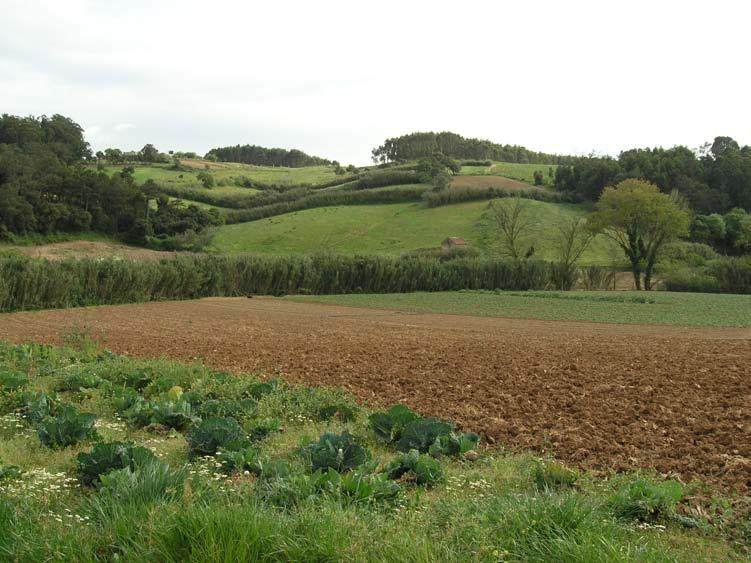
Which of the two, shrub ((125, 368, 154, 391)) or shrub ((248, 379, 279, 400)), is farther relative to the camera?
shrub ((125, 368, 154, 391))

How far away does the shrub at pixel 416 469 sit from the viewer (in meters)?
5.80

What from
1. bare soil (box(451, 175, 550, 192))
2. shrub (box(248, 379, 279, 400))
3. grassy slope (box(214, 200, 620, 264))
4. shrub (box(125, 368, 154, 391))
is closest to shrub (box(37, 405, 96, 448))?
shrub (box(248, 379, 279, 400))

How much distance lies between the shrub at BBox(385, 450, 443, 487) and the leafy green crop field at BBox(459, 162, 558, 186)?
309ft

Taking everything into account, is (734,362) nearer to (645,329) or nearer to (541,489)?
(541,489)

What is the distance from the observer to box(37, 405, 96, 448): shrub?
7.00 m

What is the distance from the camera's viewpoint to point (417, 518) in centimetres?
459

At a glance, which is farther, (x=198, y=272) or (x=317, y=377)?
(x=198, y=272)

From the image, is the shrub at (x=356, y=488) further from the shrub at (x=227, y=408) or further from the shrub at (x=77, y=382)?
the shrub at (x=77, y=382)

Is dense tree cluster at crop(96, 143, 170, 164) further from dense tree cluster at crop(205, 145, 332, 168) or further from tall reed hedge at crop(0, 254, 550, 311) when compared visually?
tall reed hedge at crop(0, 254, 550, 311)

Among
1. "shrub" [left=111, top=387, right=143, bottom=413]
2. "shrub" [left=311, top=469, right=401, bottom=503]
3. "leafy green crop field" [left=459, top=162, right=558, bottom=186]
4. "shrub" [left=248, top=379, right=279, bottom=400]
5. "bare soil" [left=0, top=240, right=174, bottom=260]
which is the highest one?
"leafy green crop field" [left=459, top=162, right=558, bottom=186]

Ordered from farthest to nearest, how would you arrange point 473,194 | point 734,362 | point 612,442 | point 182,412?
point 473,194 → point 734,362 → point 182,412 → point 612,442

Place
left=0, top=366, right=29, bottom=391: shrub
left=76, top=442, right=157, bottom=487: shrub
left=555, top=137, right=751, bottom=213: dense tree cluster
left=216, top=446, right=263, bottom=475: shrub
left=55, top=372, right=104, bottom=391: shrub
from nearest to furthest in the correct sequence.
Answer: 1. left=76, top=442, right=157, bottom=487: shrub
2. left=216, top=446, right=263, bottom=475: shrub
3. left=0, top=366, right=29, bottom=391: shrub
4. left=55, top=372, right=104, bottom=391: shrub
5. left=555, top=137, right=751, bottom=213: dense tree cluster

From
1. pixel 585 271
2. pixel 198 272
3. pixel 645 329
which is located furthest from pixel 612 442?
pixel 585 271

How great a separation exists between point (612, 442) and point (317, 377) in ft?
19.1
